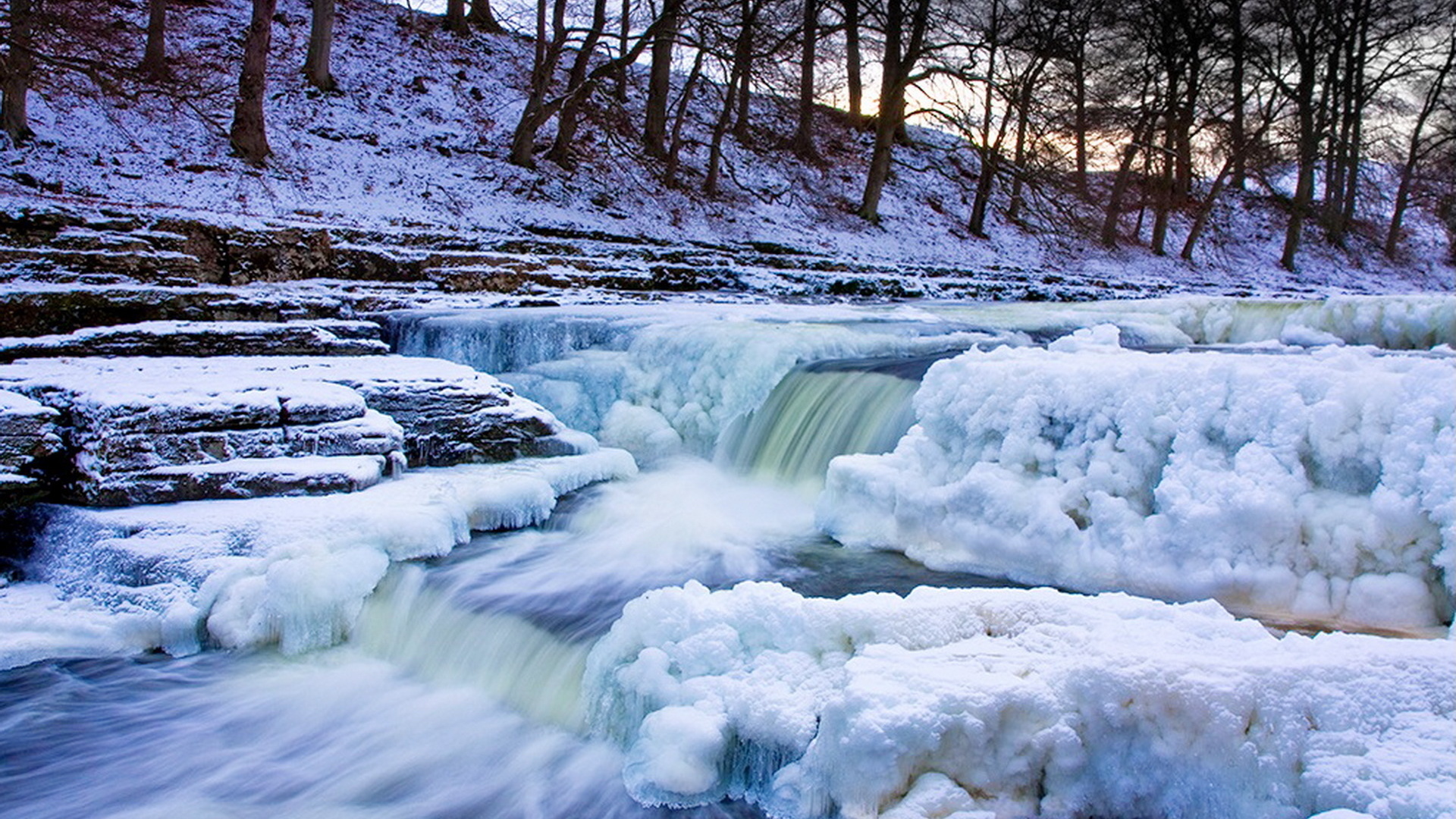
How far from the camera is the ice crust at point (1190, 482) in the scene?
3314mm

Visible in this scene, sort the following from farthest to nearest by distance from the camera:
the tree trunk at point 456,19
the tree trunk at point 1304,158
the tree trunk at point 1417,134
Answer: the tree trunk at point 1417,134
the tree trunk at point 1304,158
the tree trunk at point 456,19

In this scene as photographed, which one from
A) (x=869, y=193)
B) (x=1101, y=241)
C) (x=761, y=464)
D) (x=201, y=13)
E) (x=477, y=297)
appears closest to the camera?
(x=761, y=464)

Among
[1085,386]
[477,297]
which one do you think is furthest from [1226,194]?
[1085,386]

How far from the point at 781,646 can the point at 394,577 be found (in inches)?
85.2

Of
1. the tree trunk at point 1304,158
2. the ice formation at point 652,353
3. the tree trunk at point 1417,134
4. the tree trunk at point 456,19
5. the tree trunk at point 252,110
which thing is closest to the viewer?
the ice formation at point 652,353

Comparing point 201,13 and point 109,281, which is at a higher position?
point 201,13

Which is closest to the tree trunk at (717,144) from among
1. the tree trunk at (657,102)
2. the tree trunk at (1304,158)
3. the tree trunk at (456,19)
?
the tree trunk at (657,102)

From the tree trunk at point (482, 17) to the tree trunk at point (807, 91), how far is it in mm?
7589

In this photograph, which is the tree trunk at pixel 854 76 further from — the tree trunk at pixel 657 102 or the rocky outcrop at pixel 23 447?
the rocky outcrop at pixel 23 447

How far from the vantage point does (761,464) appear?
639 cm

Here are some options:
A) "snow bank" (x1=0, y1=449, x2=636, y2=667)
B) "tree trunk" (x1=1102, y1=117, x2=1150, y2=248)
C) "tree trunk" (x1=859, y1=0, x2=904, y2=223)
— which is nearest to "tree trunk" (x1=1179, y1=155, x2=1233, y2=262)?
"tree trunk" (x1=1102, y1=117, x2=1150, y2=248)

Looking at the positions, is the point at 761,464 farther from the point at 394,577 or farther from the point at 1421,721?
the point at 1421,721

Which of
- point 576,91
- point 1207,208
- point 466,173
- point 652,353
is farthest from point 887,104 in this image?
point 652,353

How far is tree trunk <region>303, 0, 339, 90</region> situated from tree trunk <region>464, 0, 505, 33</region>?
19.1 feet
